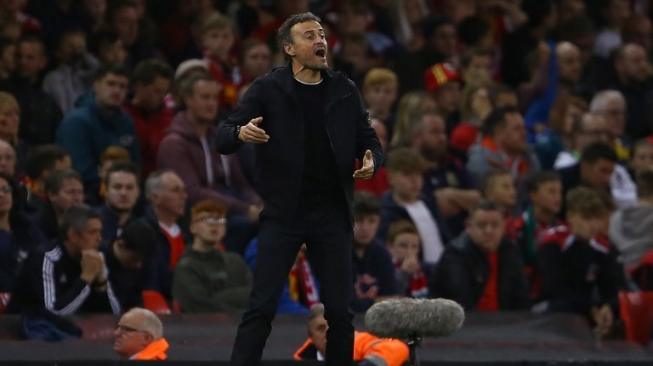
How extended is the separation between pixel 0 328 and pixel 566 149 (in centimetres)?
630

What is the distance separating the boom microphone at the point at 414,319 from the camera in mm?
8680

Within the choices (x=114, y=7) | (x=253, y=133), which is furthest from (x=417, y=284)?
(x=253, y=133)

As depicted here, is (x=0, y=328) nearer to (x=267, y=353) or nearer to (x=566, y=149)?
(x=267, y=353)

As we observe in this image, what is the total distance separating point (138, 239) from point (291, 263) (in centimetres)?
300

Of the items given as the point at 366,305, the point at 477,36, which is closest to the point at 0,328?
the point at 366,305

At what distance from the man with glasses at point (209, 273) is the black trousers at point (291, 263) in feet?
10.0

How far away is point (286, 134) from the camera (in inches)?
344

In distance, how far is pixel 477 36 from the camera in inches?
680

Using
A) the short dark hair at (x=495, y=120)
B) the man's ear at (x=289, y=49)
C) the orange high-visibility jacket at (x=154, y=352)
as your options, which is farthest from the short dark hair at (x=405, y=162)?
the man's ear at (x=289, y=49)

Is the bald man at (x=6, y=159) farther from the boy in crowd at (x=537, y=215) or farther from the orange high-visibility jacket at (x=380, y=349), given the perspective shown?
the boy in crowd at (x=537, y=215)

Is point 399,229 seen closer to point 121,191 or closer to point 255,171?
point 121,191

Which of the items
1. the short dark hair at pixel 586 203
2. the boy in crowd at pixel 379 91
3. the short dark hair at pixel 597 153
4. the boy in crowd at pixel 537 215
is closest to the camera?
the short dark hair at pixel 586 203

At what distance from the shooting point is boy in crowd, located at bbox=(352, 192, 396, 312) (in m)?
12.2

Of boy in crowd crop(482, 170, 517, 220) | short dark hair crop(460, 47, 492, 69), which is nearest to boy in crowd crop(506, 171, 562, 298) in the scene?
boy in crowd crop(482, 170, 517, 220)
